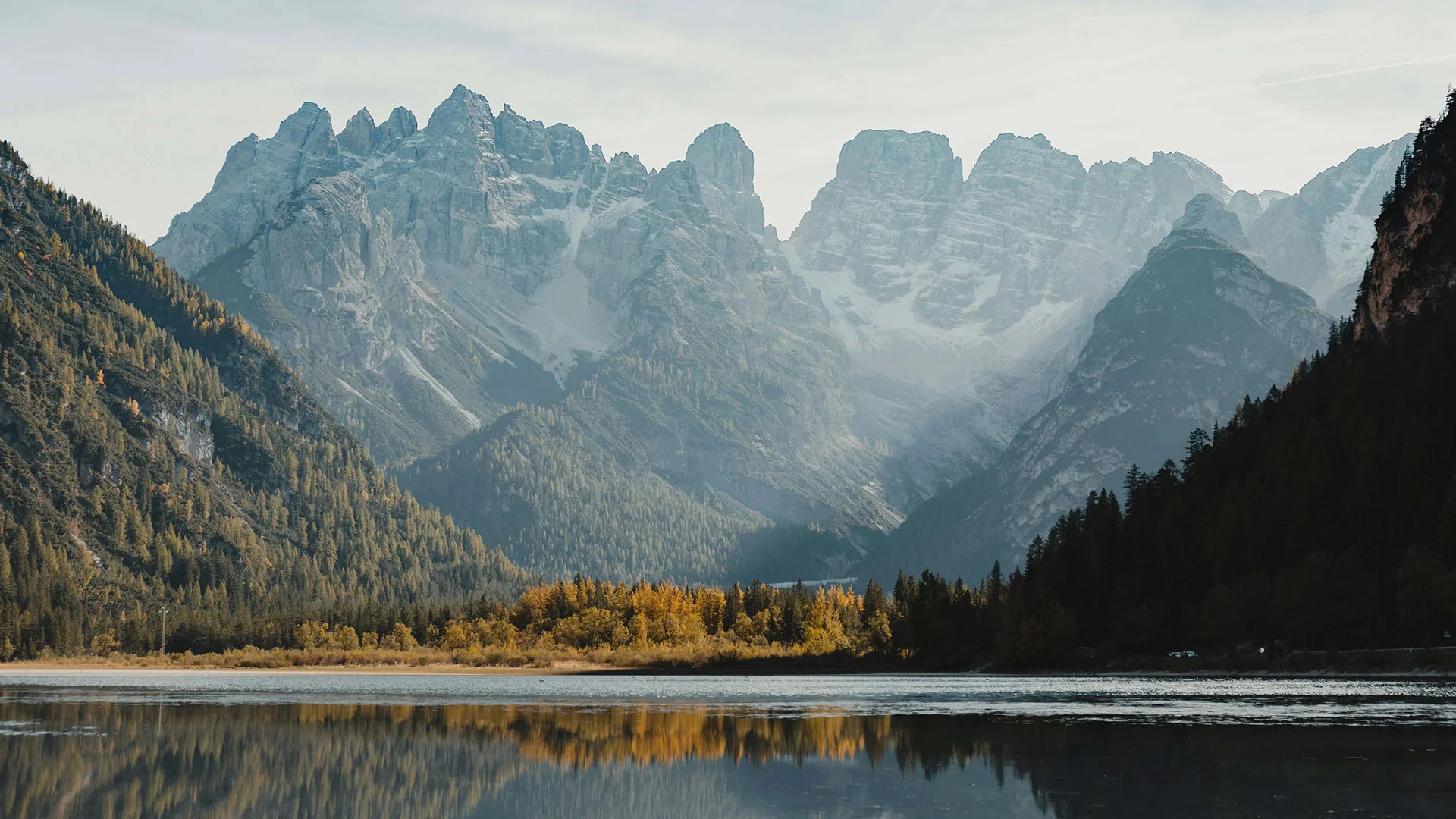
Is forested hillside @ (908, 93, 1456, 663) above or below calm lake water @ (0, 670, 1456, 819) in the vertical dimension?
above

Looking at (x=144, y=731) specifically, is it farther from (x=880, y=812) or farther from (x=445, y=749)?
(x=880, y=812)

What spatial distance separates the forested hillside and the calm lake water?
96.8ft

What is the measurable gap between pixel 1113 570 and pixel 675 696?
3305 inches

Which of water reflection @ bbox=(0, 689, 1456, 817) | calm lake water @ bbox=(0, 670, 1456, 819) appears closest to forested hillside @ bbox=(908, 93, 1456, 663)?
calm lake water @ bbox=(0, 670, 1456, 819)

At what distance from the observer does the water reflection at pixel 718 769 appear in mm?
52406

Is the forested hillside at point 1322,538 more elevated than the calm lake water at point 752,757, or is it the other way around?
the forested hillside at point 1322,538

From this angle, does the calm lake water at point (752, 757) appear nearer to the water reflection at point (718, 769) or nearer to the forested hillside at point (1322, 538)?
the water reflection at point (718, 769)

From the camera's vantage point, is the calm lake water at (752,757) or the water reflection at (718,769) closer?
the water reflection at (718,769)

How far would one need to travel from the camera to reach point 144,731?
83938 mm

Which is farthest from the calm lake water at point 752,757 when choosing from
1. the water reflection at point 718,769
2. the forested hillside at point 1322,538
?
the forested hillside at point 1322,538

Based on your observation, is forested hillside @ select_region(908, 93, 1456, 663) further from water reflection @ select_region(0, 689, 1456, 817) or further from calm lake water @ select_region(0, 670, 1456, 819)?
water reflection @ select_region(0, 689, 1456, 817)

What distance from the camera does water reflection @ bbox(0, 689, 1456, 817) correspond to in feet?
172

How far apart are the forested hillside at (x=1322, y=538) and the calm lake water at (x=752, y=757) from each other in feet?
96.8

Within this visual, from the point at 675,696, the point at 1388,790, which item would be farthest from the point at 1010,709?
the point at 1388,790
